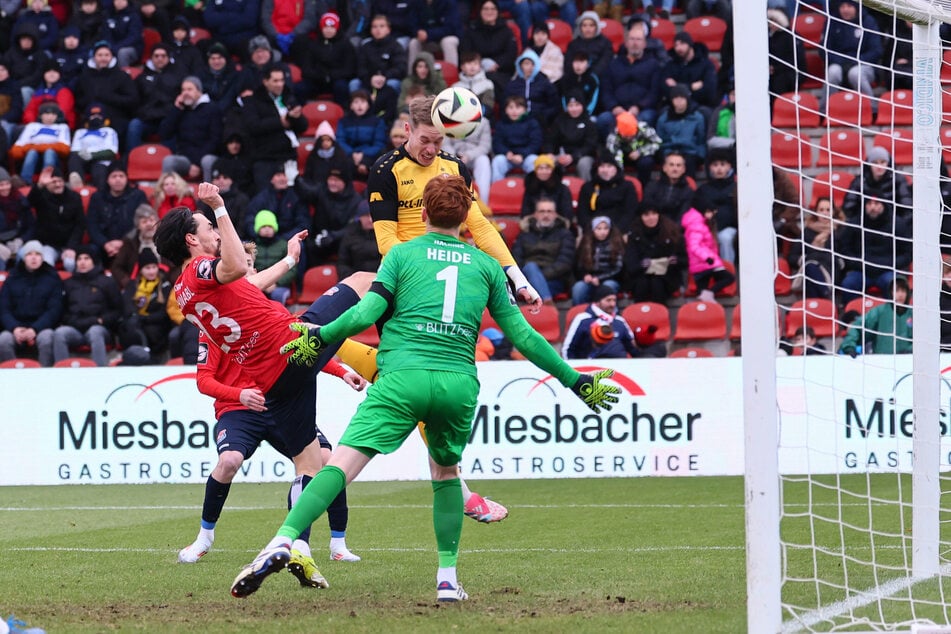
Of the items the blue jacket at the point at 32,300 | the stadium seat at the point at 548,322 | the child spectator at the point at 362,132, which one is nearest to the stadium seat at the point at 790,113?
the stadium seat at the point at 548,322

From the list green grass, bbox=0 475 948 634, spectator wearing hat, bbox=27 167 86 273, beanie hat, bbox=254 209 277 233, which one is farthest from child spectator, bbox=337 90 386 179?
green grass, bbox=0 475 948 634

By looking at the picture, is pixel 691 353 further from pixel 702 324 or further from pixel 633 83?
pixel 633 83

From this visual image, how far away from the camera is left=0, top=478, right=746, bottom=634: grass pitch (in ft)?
20.7

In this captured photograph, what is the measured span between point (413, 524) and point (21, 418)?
6.93m

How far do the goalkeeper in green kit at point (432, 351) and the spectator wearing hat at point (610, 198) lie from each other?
11.9 meters

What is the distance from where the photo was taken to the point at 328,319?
8266 mm

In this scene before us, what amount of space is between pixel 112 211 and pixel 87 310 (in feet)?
6.64

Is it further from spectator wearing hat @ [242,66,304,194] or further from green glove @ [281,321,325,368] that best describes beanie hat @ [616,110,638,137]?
green glove @ [281,321,325,368]

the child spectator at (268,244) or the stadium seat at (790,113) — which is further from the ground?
the stadium seat at (790,113)

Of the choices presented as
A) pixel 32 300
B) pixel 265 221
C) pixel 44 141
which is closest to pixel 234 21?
pixel 44 141

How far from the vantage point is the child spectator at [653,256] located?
711 inches

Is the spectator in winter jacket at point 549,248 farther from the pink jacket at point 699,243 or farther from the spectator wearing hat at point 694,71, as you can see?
the spectator wearing hat at point 694,71

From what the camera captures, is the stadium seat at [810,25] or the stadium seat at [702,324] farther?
the stadium seat at [810,25]

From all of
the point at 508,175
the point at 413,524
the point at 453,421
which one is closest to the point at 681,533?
the point at 413,524
